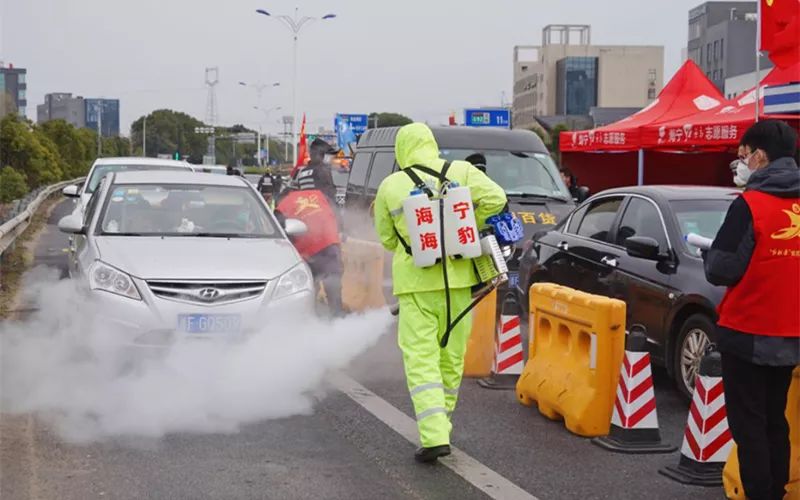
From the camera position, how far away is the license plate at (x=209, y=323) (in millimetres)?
7367

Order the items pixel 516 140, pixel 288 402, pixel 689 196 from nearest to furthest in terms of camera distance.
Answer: pixel 288 402, pixel 689 196, pixel 516 140

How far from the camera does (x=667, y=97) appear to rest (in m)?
19.3

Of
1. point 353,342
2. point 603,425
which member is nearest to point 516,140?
point 353,342

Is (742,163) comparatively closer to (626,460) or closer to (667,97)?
(626,460)

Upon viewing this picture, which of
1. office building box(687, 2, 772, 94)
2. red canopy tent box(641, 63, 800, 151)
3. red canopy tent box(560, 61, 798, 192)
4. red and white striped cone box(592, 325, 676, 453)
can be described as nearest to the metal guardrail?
red and white striped cone box(592, 325, 676, 453)

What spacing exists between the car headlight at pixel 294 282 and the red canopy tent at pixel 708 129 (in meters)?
8.24

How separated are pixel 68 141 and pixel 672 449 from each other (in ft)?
146

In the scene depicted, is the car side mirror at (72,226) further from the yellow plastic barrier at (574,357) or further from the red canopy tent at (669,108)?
the red canopy tent at (669,108)

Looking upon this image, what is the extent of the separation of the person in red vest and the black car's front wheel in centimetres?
220

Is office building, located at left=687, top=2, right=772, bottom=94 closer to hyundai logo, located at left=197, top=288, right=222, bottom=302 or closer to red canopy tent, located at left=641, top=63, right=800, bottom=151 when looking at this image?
red canopy tent, located at left=641, top=63, right=800, bottom=151

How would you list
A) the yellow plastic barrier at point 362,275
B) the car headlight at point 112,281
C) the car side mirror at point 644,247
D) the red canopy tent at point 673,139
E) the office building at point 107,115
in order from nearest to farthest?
the car headlight at point 112,281 → the car side mirror at point 644,247 → the yellow plastic barrier at point 362,275 → the red canopy tent at point 673,139 → the office building at point 107,115

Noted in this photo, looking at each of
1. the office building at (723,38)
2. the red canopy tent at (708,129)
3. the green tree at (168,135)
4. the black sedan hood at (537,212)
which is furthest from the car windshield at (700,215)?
the green tree at (168,135)

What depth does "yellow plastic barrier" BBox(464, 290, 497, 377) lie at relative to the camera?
8656 millimetres

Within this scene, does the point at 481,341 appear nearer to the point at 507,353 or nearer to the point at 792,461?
the point at 507,353
